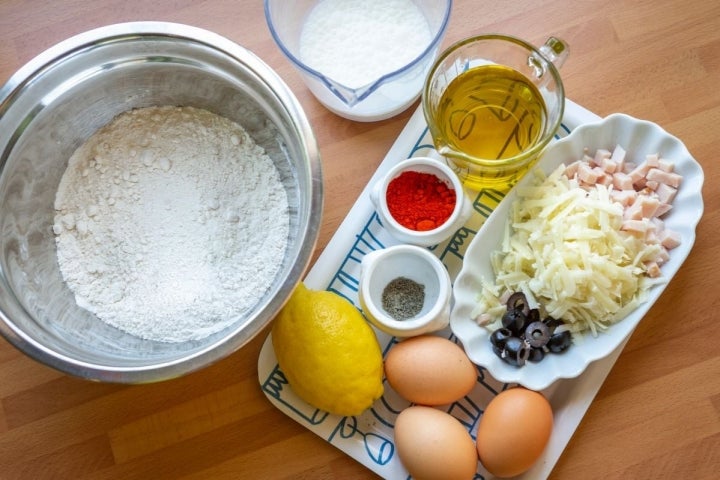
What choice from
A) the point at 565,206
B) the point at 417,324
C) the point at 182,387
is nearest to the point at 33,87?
the point at 182,387

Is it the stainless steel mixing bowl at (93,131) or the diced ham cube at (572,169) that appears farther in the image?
the diced ham cube at (572,169)

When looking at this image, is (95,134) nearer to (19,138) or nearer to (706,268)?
(19,138)

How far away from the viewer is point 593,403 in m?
1.19

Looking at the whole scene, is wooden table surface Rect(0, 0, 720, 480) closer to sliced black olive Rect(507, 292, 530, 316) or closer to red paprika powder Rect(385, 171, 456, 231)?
red paprika powder Rect(385, 171, 456, 231)

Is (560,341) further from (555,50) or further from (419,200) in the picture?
(555,50)

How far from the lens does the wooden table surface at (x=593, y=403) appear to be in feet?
3.90

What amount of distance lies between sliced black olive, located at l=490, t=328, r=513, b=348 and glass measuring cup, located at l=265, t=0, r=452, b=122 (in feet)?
1.46

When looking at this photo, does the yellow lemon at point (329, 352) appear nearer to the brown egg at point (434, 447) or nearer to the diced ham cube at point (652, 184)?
the brown egg at point (434, 447)

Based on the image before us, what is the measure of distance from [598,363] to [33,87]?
1.06 m

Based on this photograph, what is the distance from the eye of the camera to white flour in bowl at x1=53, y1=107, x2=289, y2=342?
111 cm

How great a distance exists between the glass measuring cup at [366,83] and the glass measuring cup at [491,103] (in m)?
0.04

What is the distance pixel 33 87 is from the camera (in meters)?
1.07

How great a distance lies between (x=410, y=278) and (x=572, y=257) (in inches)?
11.2

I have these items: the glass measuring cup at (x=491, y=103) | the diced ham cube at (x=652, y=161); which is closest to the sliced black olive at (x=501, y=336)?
the glass measuring cup at (x=491, y=103)
